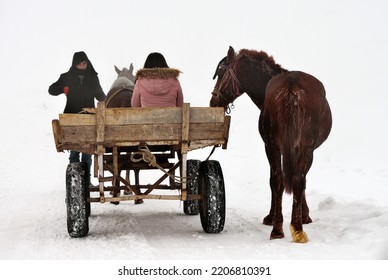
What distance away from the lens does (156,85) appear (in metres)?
7.69

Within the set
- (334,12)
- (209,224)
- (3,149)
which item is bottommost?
(3,149)

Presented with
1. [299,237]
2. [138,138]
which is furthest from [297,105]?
[138,138]

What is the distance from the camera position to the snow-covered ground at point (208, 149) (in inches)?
266

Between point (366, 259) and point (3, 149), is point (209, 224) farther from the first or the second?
point (3, 149)

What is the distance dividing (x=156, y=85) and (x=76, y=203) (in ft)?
5.90

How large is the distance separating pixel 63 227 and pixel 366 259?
153 inches

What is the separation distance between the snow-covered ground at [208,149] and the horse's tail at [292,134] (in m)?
0.73

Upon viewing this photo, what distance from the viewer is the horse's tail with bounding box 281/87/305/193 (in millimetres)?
6707

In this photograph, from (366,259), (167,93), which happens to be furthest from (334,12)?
(366,259)

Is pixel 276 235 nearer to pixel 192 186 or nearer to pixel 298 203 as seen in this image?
pixel 298 203

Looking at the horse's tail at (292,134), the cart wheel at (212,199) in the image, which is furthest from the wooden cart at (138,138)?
the horse's tail at (292,134)

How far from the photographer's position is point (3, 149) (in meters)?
16.5

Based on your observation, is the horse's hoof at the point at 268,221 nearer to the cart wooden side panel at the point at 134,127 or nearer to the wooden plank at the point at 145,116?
the cart wooden side panel at the point at 134,127

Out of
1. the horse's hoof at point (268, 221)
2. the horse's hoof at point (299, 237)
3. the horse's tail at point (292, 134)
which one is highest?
the horse's tail at point (292, 134)
